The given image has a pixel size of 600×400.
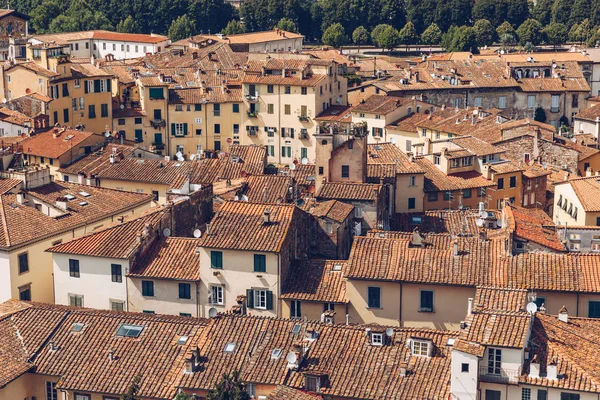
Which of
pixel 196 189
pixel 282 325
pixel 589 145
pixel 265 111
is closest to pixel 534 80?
pixel 589 145

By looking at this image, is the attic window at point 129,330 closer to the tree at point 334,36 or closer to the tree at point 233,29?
the tree at point 334,36

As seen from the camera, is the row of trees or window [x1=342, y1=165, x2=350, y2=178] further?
the row of trees

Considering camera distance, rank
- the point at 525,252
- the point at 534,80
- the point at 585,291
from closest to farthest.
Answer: the point at 585,291, the point at 525,252, the point at 534,80

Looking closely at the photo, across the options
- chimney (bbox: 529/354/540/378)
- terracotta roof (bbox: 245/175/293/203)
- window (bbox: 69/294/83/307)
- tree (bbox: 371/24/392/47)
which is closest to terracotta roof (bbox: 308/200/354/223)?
terracotta roof (bbox: 245/175/293/203)

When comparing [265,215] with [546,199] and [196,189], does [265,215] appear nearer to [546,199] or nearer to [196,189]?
[196,189]

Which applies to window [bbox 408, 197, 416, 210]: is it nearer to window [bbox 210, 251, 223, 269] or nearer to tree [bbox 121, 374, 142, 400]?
window [bbox 210, 251, 223, 269]

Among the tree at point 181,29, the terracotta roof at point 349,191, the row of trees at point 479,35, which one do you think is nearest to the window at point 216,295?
the terracotta roof at point 349,191
